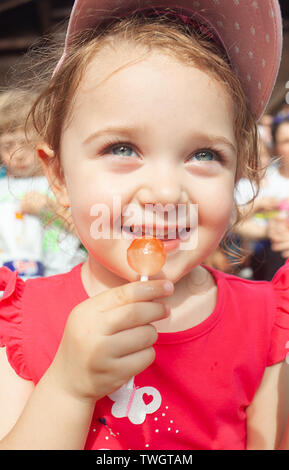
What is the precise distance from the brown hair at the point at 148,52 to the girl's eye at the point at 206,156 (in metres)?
0.10

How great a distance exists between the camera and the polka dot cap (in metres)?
0.86

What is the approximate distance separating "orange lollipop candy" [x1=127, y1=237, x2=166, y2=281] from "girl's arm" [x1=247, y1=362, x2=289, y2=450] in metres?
0.42

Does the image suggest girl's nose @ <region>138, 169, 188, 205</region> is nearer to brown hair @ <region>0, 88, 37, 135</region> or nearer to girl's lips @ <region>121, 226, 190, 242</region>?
girl's lips @ <region>121, 226, 190, 242</region>

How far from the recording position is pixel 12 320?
36.0 inches

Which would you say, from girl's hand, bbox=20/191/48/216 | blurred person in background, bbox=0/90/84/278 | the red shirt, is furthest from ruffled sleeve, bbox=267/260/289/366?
girl's hand, bbox=20/191/48/216

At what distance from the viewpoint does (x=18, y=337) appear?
89 cm

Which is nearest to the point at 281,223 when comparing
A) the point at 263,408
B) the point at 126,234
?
the point at 263,408

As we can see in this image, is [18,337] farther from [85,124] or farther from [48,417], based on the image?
[85,124]

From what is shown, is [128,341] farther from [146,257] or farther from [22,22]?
[22,22]

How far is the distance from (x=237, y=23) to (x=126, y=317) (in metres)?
0.62

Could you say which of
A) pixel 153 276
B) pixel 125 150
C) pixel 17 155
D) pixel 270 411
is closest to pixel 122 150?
pixel 125 150

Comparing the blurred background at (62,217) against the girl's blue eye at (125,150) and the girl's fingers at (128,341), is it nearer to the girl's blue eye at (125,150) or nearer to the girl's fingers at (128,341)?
the girl's blue eye at (125,150)

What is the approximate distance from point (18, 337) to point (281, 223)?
7.24ft

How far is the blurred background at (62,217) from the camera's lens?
1495 millimetres
